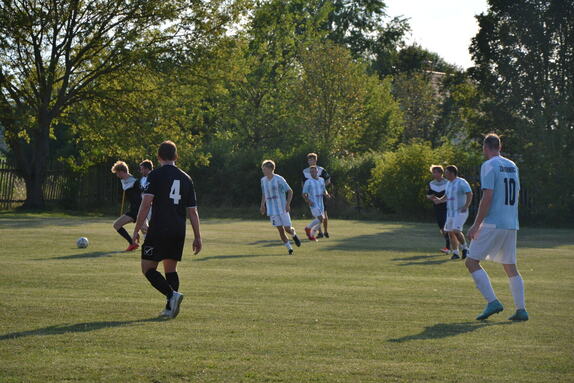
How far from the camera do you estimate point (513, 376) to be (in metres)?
6.63

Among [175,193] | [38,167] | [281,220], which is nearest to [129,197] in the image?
[281,220]

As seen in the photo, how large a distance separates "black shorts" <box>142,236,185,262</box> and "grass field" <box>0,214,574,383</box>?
635mm

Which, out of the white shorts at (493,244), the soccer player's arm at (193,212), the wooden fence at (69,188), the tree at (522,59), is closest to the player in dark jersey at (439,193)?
the white shorts at (493,244)

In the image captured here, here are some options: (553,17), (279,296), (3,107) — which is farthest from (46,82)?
(279,296)

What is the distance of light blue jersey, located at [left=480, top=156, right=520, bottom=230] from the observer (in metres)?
9.77

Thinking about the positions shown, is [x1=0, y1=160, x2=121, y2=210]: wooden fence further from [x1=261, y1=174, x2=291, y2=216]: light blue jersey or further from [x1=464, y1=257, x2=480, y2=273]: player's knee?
[x1=464, y1=257, x2=480, y2=273]: player's knee

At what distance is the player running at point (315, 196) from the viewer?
2347 centimetres

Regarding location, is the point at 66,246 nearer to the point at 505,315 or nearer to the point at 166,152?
the point at 166,152

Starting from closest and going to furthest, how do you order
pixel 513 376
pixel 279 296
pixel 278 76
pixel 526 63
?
pixel 513 376
pixel 279 296
pixel 526 63
pixel 278 76

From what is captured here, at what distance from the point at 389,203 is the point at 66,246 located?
65.4ft

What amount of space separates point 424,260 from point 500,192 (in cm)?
856

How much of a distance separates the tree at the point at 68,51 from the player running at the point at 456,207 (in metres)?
21.6

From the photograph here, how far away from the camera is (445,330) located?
8859mm

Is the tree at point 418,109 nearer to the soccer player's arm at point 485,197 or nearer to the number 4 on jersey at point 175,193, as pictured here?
the soccer player's arm at point 485,197
